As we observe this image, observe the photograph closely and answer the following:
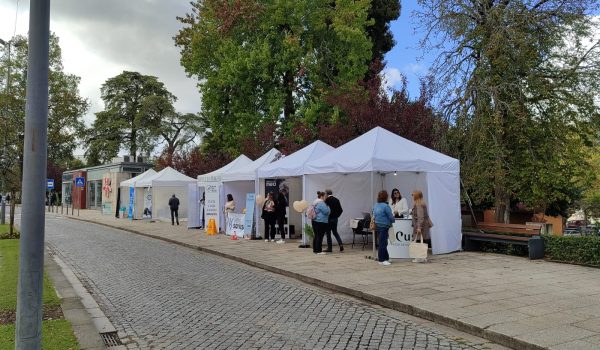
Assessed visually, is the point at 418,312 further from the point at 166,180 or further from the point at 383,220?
the point at 166,180

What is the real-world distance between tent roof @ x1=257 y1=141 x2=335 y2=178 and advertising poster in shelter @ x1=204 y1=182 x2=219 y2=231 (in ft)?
14.3

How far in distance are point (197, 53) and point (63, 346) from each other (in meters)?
27.9

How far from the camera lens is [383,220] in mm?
11711

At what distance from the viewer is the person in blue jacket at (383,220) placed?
11.7 metres

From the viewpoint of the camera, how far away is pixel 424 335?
641 cm

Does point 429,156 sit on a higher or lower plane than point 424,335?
higher

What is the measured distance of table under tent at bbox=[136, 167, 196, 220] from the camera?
29.6 meters

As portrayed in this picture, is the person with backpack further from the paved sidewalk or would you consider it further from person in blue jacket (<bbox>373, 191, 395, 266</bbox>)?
person in blue jacket (<bbox>373, 191, 395, 266</bbox>)

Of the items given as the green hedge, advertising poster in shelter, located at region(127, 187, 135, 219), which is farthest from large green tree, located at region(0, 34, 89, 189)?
the green hedge

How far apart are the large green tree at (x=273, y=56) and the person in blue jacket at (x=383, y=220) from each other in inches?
646

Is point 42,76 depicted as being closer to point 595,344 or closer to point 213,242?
point 595,344

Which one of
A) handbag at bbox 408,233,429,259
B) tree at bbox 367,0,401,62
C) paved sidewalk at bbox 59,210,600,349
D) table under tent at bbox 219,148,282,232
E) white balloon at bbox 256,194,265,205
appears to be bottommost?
paved sidewalk at bbox 59,210,600,349

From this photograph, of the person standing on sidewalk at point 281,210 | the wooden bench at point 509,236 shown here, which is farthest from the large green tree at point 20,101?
the wooden bench at point 509,236

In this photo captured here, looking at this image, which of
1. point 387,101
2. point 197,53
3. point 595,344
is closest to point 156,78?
point 197,53
